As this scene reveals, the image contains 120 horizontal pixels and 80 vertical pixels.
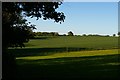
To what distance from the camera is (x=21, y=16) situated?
2248 centimetres

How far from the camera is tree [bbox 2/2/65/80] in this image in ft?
66.6

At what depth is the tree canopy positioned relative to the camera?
20.9 metres

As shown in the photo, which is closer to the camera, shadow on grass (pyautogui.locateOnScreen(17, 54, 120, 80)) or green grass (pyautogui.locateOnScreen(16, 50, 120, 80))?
shadow on grass (pyautogui.locateOnScreen(17, 54, 120, 80))

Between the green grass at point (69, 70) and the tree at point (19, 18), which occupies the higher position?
the tree at point (19, 18)

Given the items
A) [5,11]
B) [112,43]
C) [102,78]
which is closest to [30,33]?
[5,11]

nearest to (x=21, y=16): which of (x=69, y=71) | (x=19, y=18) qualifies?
(x=19, y=18)

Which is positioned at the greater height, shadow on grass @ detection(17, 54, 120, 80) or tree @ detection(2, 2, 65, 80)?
tree @ detection(2, 2, 65, 80)

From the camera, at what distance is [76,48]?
183 feet

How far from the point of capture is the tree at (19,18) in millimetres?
20297

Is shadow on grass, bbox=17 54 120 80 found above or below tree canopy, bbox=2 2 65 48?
below

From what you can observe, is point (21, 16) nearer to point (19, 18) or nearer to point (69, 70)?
point (19, 18)

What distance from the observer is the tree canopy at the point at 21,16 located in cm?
2086

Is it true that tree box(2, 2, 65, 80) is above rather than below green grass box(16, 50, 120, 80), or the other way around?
above

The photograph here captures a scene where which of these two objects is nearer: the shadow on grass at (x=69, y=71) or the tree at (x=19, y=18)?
the shadow on grass at (x=69, y=71)
